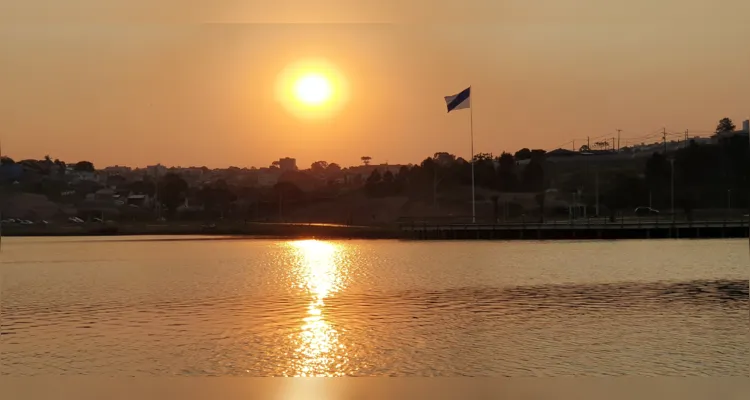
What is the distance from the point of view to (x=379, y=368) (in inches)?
733

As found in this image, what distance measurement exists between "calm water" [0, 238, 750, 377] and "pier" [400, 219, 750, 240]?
Result: 2650cm

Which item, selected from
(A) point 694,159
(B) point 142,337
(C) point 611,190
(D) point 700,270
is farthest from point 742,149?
(B) point 142,337

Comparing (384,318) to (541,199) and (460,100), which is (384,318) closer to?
(460,100)

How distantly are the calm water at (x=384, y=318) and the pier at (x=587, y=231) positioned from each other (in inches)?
1043

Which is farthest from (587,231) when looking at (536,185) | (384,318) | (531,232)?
(536,185)

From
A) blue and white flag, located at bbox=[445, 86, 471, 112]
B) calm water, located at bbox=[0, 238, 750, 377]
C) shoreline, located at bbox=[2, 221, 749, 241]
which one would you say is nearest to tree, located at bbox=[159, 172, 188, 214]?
shoreline, located at bbox=[2, 221, 749, 241]

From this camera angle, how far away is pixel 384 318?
27.0 metres

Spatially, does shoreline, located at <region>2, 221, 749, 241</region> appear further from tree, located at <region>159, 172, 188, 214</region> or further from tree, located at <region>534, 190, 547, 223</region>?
tree, located at <region>159, 172, 188, 214</region>

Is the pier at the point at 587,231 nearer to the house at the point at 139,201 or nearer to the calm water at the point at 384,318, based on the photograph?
the calm water at the point at 384,318

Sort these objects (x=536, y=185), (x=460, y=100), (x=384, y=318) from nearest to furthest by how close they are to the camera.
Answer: (x=384, y=318) → (x=460, y=100) → (x=536, y=185)

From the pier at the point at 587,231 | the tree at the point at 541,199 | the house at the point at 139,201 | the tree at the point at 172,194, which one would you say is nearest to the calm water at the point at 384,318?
the pier at the point at 587,231

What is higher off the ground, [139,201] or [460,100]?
[460,100]

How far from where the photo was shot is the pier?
78.9m

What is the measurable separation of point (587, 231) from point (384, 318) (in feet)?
186
